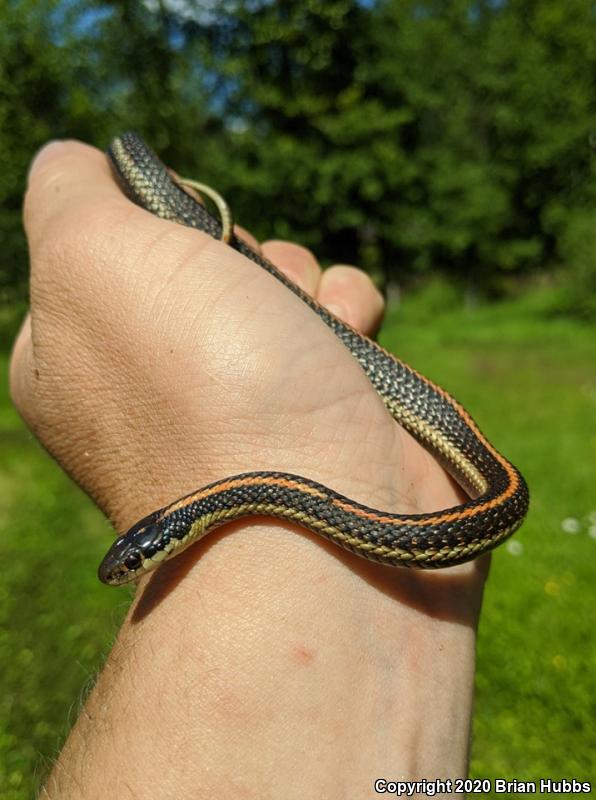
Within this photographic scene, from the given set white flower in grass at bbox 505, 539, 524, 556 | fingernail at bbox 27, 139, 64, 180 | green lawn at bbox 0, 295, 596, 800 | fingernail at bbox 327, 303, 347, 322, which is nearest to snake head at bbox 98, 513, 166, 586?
green lawn at bbox 0, 295, 596, 800

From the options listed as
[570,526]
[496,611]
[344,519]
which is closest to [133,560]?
[344,519]

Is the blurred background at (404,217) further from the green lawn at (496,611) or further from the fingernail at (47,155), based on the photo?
the fingernail at (47,155)

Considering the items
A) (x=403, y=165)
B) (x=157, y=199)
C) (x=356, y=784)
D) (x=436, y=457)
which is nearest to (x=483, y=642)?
(x=436, y=457)

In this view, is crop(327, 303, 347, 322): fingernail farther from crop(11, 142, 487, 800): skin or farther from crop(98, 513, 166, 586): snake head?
crop(98, 513, 166, 586): snake head

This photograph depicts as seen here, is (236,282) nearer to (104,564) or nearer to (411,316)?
(104,564)

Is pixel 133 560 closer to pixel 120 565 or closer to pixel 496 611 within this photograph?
pixel 120 565

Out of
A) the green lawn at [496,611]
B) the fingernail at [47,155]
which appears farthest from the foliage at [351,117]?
the fingernail at [47,155]
